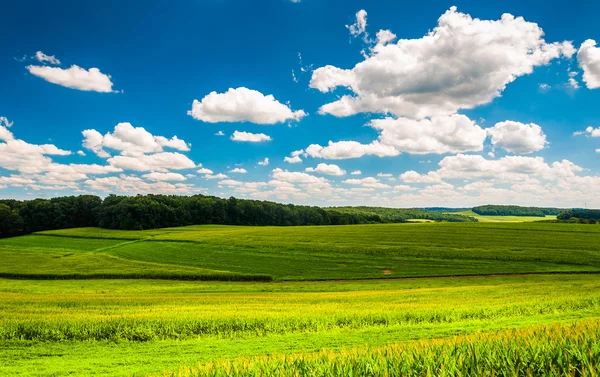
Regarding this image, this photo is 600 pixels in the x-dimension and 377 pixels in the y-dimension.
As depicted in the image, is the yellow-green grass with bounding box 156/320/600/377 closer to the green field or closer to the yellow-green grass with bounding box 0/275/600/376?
the green field

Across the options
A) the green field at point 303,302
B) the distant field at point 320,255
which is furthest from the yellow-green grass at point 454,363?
the distant field at point 320,255

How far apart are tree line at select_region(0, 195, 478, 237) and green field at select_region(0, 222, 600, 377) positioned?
18231mm

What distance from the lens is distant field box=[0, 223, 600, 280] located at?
43312 mm

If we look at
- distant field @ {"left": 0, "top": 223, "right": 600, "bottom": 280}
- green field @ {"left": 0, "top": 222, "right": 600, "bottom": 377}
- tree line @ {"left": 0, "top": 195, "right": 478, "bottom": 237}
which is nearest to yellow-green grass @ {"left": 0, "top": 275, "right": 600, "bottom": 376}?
green field @ {"left": 0, "top": 222, "right": 600, "bottom": 377}

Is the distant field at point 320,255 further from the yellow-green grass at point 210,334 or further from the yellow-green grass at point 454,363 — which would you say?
the yellow-green grass at point 454,363

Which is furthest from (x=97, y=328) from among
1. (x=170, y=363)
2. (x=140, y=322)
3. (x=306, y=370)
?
(x=306, y=370)

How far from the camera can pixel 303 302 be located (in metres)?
22.6

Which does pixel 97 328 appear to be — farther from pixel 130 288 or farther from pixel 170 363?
pixel 130 288

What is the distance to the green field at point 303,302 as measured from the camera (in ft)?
19.3

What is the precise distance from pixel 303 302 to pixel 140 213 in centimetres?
9365

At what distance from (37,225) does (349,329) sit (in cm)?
12760

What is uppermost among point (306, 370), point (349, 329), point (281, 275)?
point (306, 370)

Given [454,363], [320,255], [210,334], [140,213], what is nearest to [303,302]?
[210,334]

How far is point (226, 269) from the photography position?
4584 cm
